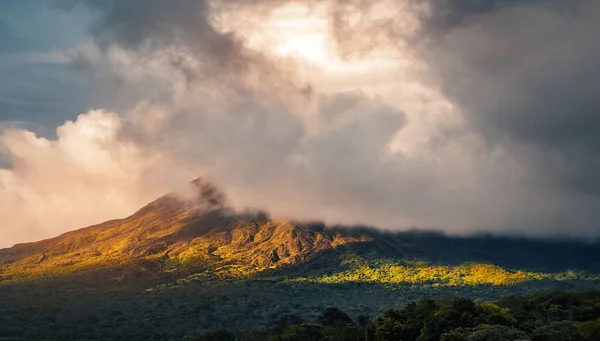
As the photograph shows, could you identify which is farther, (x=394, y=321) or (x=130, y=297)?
(x=130, y=297)

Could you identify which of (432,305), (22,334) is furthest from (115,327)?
(432,305)

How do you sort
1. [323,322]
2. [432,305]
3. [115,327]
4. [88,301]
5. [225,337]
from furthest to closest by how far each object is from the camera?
[88,301]
[115,327]
[323,322]
[225,337]
[432,305]

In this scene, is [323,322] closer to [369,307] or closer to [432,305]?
[432,305]

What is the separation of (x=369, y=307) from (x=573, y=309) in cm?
11303

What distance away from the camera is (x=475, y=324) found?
75062 millimetres

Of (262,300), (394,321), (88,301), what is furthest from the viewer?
(262,300)

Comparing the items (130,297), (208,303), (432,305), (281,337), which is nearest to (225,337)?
(281,337)

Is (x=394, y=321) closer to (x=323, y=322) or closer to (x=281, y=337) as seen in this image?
(x=281, y=337)

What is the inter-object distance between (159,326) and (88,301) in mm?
38007

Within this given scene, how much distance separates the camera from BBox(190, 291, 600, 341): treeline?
58613 millimetres

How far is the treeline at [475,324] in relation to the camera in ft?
192

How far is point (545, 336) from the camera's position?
181 ft

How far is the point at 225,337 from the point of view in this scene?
104 meters

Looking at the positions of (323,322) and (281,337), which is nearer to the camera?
(281,337)
